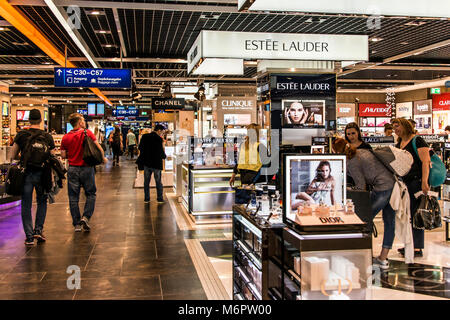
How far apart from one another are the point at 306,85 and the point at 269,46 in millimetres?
1438

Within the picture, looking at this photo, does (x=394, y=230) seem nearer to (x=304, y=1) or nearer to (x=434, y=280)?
(x=434, y=280)

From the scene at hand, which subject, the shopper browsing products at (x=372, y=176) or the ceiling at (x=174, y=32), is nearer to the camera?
the shopper browsing products at (x=372, y=176)

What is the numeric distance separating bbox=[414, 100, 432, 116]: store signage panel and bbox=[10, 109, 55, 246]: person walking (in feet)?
55.3

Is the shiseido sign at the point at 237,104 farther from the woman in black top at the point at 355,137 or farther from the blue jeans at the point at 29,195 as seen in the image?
the woman in black top at the point at 355,137

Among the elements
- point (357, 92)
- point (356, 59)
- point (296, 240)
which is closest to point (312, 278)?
point (296, 240)

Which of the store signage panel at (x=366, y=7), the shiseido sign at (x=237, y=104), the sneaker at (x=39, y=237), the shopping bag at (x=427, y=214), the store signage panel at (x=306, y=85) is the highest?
the shiseido sign at (x=237, y=104)

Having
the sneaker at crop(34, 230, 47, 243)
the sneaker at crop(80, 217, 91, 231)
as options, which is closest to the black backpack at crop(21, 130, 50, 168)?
the sneaker at crop(34, 230, 47, 243)

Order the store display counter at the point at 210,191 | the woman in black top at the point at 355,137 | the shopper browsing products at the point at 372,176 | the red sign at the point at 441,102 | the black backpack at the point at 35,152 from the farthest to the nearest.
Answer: the red sign at the point at 441,102 < the store display counter at the point at 210,191 < the black backpack at the point at 35,152 < the woman in black top at the point at 355,137 < the shopper browsing products at the point at 372,176

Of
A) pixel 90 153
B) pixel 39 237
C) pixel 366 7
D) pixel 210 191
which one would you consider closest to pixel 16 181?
pixel 39 237

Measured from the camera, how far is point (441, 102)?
18.1m

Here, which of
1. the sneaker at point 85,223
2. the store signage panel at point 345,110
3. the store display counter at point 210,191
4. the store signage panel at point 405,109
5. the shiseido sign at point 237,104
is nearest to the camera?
the sneaker at point 85,223

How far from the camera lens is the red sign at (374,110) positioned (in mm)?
21828

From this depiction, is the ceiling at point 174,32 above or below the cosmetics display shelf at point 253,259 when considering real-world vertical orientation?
above

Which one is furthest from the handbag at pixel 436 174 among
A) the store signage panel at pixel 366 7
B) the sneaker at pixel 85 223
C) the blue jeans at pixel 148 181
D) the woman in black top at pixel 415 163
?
the blue jeans at pixel 148 181
